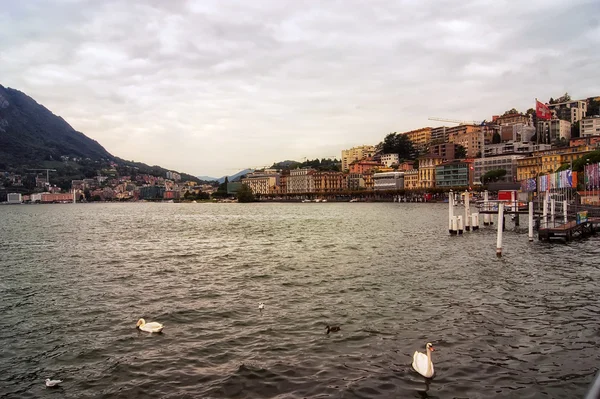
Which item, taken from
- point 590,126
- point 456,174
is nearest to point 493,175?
point 456,174

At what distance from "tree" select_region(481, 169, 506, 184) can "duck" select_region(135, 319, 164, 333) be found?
17283 cm

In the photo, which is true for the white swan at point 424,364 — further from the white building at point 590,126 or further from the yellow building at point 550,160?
the white building at point 590,126

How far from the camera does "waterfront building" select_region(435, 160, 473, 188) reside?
190125 millimetres

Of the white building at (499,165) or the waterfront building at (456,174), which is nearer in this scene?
the white building at (499,165)

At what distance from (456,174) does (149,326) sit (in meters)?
191

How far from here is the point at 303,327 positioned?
16906mm

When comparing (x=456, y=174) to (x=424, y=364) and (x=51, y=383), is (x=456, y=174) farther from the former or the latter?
(x=51, y=383)

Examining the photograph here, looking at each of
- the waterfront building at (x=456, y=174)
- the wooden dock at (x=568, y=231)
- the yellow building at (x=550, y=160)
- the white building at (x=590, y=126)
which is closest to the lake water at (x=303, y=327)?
the wooden dock at (x=568, y=231)

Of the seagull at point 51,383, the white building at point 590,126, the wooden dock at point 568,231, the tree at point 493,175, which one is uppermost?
the white building at point 590,126

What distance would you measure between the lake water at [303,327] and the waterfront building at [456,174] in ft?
539

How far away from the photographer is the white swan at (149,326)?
1667 centimetres

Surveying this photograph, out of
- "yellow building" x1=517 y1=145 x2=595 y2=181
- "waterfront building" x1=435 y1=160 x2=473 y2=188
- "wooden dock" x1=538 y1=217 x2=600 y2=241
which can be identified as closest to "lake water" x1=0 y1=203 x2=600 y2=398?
"wooden dock" x1=538 y1=217 x2=600 y2=241

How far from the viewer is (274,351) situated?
47.9 feet

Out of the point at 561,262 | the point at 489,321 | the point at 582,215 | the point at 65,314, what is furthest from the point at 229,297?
the point at 582,215
